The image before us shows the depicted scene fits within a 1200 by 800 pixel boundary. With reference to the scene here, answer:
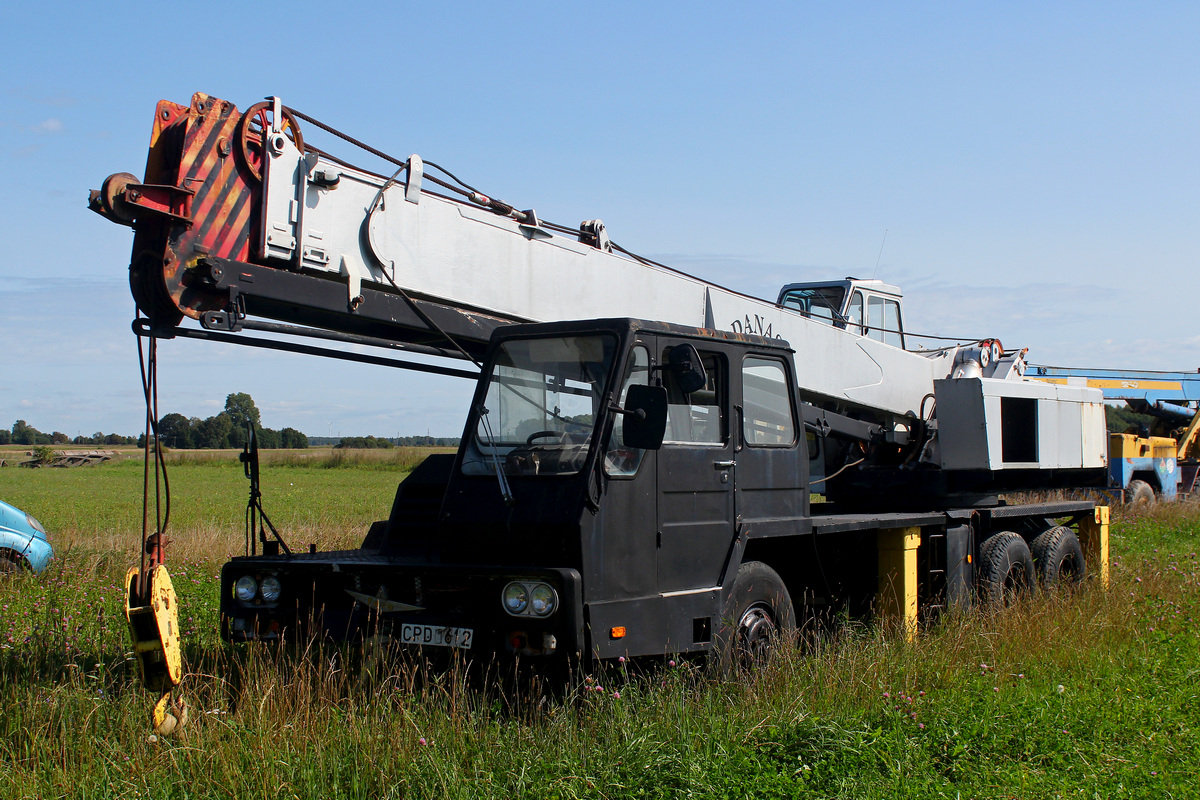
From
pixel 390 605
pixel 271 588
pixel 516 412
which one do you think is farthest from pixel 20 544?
pixel 516 412

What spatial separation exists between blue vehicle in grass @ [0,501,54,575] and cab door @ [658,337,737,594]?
773 cm

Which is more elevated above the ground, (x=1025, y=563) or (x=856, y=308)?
(x=856, y=308)

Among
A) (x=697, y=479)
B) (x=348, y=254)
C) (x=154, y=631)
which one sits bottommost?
(x=154, y=631)

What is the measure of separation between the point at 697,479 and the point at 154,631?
9.55 ft

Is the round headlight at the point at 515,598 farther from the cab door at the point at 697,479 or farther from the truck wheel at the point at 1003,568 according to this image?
the truck wheel at the point at 1003,568

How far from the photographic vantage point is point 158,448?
4762mm

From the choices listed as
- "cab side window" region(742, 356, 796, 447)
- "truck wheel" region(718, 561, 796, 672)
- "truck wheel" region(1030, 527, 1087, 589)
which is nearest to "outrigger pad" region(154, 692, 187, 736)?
"truck wheel" region(718, 561, 796, 672)

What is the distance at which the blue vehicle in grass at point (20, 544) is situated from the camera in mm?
10203

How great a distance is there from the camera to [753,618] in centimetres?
600

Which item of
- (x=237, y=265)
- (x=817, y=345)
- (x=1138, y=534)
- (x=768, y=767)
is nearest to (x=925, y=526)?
(x=817, y=345)

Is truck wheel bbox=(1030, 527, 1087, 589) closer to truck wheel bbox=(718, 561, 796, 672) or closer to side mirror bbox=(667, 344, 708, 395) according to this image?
truck wheel bbox=(718, 561, 796, 672)

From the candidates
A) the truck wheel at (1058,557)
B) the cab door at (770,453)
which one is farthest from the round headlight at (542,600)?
the truck wheel at (1058,557)

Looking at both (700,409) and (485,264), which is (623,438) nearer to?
(700,409)

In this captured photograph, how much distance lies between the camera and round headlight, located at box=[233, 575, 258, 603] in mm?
5727
